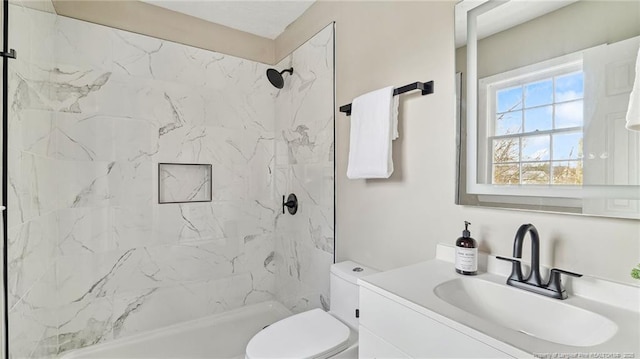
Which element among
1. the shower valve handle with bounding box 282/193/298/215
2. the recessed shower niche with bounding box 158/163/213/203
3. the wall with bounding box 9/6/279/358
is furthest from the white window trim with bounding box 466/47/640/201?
the recessed shower niche with bounding box 158/163/213/203

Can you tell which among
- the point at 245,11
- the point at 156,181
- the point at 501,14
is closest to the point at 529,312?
the point at 501,14

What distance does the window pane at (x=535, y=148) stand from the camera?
40.9 inches

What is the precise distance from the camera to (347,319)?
1.61 m

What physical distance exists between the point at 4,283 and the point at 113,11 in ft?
5.38

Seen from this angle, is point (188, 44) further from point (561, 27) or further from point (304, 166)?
point (561, 27)

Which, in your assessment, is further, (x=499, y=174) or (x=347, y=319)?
(x=347, y=319)

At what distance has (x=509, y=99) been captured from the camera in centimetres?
114

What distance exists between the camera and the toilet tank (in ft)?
5.17

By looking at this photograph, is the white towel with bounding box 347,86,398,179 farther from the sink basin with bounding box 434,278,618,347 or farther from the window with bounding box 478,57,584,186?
the sink basin with bounding box 434,278,618,347

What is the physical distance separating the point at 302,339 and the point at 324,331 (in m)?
0.12

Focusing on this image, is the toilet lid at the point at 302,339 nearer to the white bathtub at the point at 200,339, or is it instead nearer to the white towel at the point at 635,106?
the white bathtub at the point at 200,339

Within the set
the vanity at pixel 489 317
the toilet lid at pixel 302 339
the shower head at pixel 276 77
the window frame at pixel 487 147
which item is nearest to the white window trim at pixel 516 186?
the window frame at pixel 487 147

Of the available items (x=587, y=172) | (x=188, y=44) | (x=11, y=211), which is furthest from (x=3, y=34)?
(x=587, y=172)

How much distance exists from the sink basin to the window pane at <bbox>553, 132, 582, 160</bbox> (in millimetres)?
418
